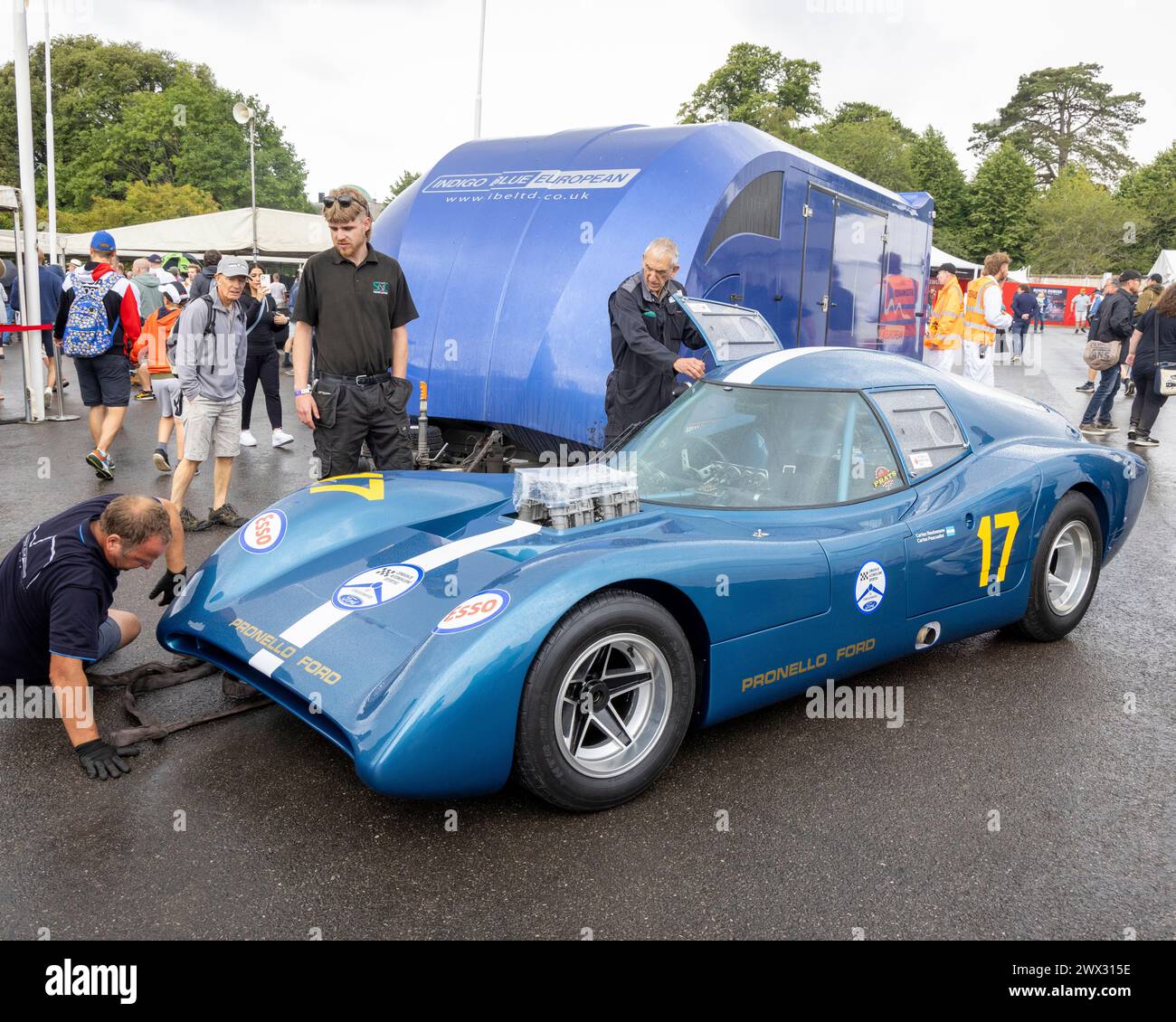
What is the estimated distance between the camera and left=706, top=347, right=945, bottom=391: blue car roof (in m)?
3.98

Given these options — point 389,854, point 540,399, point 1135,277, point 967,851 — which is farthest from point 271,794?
point 1135,277

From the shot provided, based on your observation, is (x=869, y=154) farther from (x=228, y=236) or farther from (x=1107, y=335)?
(x=1107, y=335)

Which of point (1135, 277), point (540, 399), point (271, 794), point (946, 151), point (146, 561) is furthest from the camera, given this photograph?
point (946, 151)

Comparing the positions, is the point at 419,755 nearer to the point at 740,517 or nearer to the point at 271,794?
the point at 271,794

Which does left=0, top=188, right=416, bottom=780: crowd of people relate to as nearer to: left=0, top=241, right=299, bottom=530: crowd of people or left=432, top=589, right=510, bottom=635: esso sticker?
left=0, top=241, right=299, bottom=530: crowd of people

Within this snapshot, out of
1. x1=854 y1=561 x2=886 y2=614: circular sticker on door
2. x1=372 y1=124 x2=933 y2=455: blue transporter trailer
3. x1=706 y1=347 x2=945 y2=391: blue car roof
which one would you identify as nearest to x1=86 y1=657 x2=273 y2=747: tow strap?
x1=854 y1=561 x2=886 y2=614: circular sticker on door

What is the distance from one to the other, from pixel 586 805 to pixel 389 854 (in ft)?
1.89

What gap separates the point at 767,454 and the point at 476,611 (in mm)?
1555

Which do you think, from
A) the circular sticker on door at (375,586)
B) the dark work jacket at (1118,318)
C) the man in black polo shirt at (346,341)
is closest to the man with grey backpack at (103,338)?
the man in black polo shirt at (346,341)

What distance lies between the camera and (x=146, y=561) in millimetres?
3287

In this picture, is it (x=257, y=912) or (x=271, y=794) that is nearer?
(x=257, y=912)

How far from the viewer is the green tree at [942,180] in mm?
58062

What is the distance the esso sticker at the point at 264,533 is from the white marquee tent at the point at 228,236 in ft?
63.5

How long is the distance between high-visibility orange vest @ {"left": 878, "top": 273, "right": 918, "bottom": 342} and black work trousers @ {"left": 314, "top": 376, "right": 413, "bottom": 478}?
6.99 m
